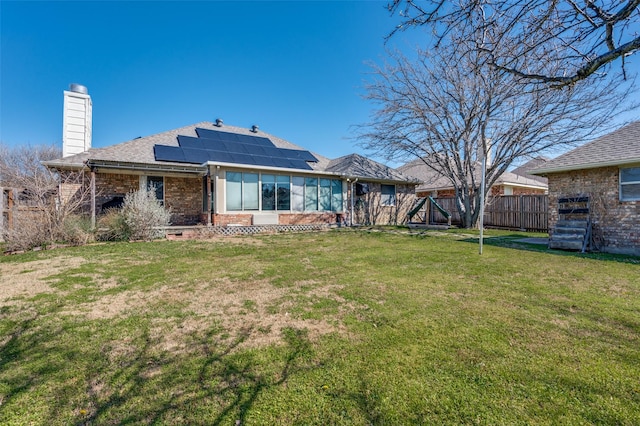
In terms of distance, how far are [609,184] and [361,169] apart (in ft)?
35.4

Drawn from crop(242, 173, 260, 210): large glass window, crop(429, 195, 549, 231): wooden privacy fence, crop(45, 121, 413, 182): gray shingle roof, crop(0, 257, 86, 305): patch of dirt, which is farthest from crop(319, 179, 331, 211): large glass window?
crop(0, 257, 86, 305): patch of dirt

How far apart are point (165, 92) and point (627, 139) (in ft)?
67.5

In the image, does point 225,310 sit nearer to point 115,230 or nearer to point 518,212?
point 115,230

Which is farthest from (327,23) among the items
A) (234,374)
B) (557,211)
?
(234,374)

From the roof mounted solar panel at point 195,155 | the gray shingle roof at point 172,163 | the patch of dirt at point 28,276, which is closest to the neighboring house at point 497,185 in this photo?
the gray shingle roof at point 172,163

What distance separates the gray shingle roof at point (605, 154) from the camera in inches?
318

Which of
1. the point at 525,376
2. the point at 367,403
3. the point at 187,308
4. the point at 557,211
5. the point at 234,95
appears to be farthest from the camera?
the point at 234,95

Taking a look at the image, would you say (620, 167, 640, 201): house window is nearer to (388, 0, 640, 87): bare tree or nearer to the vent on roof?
(388, 0, 640, 87): bare tree

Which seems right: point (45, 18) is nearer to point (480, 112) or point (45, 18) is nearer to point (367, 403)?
point (367, 403)

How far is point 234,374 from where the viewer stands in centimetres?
227

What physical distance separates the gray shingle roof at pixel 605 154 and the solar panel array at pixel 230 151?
10078 millimetres

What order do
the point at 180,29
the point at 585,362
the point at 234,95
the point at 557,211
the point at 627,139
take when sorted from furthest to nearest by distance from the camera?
the point at 234,95 < the point at 180,29 < the point at 557,211 < the point at 627,139 < the point at 585,362

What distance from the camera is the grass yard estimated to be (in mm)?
1890

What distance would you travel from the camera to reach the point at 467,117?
13.5 metres
